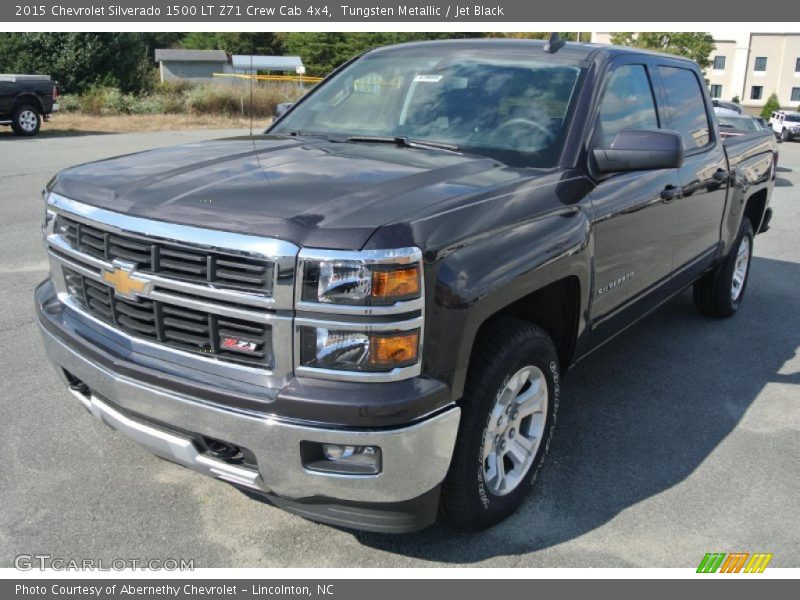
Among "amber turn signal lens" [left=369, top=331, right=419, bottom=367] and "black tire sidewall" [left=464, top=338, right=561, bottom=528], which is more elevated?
"amber turn signal lens" [left=369, top=331, right=419, bottom=367]

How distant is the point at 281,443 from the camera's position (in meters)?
2.40

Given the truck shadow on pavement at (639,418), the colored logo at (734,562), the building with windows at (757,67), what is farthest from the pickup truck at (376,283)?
the building with windows at (757,67)

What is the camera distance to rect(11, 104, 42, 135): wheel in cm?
1894

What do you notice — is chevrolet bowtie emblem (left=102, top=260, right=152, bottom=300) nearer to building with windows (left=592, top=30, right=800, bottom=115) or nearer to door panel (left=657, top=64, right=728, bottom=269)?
door panel (left=657, top=64, right=728, bottom=269)

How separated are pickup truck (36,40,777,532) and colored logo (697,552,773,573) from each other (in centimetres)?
76

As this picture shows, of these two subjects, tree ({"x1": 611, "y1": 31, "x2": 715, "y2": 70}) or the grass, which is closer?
the grass

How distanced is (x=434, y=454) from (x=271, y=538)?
906mm

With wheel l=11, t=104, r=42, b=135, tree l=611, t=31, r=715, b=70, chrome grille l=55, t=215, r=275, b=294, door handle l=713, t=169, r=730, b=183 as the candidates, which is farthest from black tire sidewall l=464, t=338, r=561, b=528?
tree l=611, t=31, r=715, b=70

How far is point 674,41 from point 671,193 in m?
54.4

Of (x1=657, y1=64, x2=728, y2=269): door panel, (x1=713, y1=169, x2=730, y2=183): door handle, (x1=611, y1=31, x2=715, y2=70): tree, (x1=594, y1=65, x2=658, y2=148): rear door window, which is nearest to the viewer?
(x1=594, y1=65, x2=658, y2=148): rear door window

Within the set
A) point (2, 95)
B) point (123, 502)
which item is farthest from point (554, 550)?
point (2, 95)

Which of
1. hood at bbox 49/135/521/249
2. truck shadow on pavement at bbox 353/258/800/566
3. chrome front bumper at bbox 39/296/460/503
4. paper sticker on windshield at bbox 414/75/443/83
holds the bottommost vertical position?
truck shadow on pavement at bbox 353/258/800/566

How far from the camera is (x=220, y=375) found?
2.53 meters

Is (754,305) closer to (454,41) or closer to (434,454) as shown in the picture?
(454,41)
